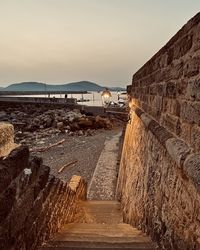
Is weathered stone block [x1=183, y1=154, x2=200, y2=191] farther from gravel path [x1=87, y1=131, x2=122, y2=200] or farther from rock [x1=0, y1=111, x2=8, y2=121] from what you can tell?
rock [x1=0, y1=111, x2=8, y2=121]

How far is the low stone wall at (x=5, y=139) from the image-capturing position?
3408 millimetres

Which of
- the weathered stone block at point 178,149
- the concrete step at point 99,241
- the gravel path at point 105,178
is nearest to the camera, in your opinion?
the weathered stone block at point 178,149

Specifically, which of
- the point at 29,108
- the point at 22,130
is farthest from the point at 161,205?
the point at 29,108

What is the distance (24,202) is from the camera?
2830mm

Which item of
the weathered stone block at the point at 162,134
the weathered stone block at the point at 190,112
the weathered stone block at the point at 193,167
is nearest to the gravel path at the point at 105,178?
the weathered stone block at the point at 162,134

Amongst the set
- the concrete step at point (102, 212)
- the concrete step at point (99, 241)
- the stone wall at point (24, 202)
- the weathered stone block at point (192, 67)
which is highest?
the weathered stone block at point (192, 67)

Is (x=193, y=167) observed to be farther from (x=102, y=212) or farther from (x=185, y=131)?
(x=102, y=212)

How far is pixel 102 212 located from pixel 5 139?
555 cm

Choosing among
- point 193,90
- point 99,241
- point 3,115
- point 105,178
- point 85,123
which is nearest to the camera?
point 193,90

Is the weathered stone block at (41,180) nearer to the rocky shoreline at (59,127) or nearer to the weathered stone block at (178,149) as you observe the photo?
the weathered stone block at (178,149)

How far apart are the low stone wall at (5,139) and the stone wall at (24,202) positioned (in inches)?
15.9

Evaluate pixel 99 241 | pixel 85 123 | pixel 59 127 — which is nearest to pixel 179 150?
pixel 99 241

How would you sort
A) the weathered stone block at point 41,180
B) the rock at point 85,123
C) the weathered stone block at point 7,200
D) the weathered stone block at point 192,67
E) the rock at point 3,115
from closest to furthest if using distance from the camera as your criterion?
the weathered stone block at point 7,200, the weathered stone block at point 192,67, the weathered stone block at point 41,180, the rock at point 85,123, the rock at point 3,115

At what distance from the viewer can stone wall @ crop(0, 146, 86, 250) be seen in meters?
2.43
